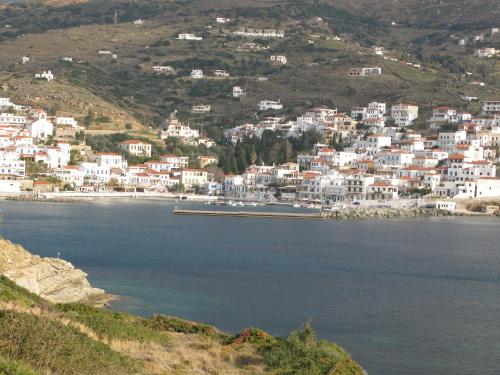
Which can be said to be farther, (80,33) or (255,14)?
(255,14)

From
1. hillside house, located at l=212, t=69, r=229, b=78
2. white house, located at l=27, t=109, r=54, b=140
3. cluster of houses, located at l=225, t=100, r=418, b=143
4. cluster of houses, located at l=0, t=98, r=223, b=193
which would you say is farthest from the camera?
hillside house, located at l=212, t=69, r=229, b=78

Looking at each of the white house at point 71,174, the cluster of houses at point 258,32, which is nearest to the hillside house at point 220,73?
the cluster of houses at point 258,32

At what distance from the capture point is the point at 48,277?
88.0 feet

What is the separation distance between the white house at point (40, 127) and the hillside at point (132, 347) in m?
62.5

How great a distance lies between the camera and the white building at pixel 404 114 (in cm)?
9750

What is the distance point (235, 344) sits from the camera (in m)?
18.0

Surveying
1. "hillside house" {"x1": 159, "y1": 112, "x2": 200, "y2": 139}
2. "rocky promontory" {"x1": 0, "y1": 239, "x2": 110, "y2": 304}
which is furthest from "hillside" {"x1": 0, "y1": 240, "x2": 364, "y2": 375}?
"hillside house" {"x1": 159, "y1": 112, "x2": 200, "y2": 139}

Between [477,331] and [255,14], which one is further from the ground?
[255,14]

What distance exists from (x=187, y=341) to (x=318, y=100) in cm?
8942

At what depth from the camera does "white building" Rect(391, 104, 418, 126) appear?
320ft

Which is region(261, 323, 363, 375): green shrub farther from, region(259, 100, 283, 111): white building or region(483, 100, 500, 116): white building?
region(259, 100, 283, 111): white building

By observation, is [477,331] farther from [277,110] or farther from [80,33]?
[80,33]

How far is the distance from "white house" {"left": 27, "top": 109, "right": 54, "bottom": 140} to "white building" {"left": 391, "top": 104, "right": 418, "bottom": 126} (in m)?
34.2

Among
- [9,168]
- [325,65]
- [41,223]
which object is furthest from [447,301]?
[325,65]
